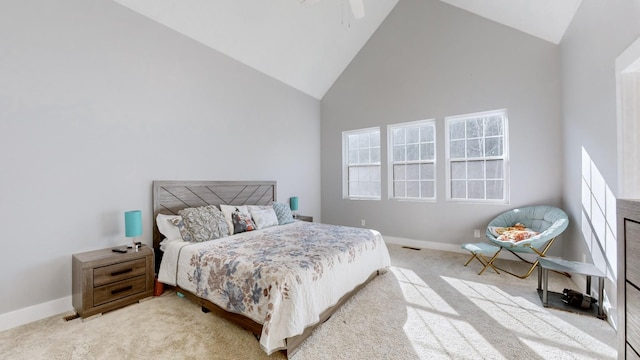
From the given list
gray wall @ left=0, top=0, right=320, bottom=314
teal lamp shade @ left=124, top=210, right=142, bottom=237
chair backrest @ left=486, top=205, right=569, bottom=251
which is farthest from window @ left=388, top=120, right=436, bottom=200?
teal lamp shade @ left=124, top=210, right=142, bottom=237

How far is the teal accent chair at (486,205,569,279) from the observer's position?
2938 millimetres

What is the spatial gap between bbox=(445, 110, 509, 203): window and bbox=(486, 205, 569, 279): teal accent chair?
34 centimetres

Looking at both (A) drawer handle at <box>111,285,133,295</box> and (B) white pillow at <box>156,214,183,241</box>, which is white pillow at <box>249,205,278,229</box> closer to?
(B) white pillow at <box>156,214,183,241</box>

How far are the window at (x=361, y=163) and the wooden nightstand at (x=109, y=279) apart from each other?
3.81 meters

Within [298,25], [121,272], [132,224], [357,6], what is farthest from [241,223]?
[298,25]

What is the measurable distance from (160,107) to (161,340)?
2.57 metres

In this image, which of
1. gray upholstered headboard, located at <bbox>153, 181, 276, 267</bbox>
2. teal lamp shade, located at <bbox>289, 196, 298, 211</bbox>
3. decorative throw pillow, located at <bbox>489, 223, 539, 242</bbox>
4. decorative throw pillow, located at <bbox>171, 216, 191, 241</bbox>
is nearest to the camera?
decorative throw pillow, located at <bbox>171, 216, 191, 241</bbox>

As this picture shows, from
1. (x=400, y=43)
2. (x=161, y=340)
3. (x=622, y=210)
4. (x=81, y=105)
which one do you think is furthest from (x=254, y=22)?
(x=622, y=210)

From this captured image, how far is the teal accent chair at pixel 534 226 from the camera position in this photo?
294 cm

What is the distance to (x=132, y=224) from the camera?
2.60m

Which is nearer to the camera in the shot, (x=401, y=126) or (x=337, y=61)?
(x=401, y=126)

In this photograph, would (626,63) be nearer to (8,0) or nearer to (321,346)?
(321,346)

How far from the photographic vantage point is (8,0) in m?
2.15

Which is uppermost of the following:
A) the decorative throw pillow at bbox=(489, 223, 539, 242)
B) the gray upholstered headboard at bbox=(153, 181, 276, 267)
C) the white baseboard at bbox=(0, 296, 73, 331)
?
→ the gray upholstered headboard at bbox=(153, 181, 276, 267)
